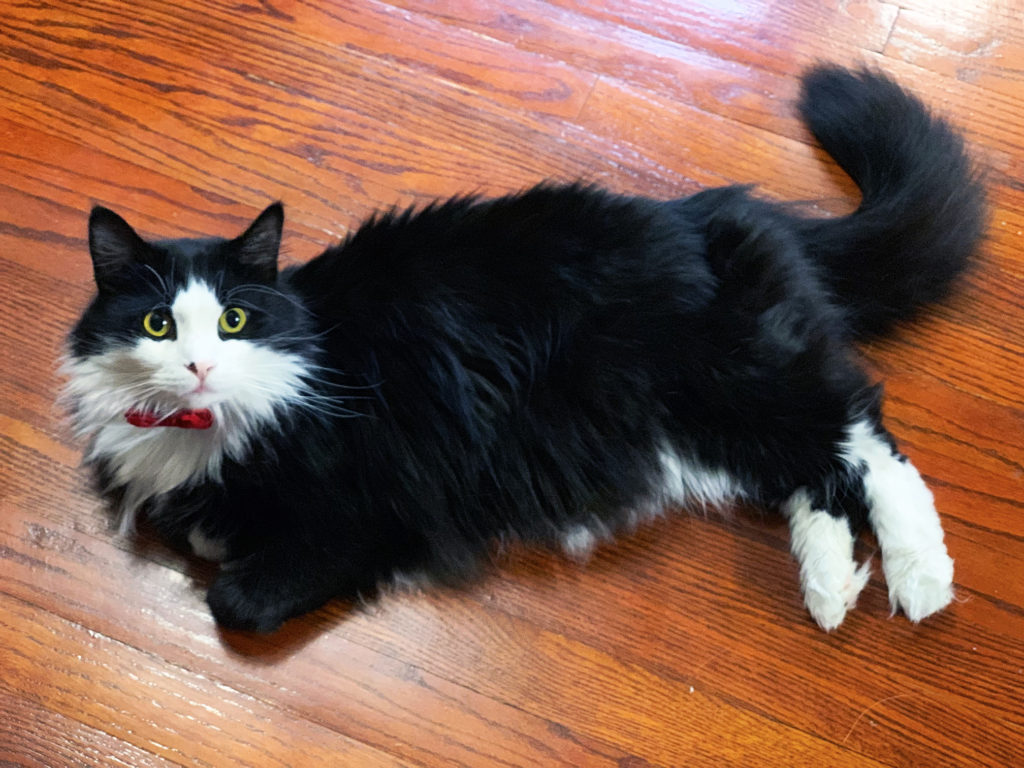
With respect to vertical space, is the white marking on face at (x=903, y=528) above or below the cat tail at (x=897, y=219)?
below

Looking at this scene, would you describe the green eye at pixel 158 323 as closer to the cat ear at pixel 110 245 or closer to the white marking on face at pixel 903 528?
the cat ear at pixel 110 245

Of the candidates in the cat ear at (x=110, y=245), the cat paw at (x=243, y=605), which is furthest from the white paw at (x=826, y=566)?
the cat ear at (x=110, y=245)

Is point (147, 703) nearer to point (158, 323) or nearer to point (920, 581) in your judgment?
point (158, 323)

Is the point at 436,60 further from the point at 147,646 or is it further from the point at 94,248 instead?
the point at 147,646

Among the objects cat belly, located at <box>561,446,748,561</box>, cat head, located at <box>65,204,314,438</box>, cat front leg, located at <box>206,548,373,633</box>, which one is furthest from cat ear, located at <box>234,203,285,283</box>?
cat belly, located at <box>561,446,748,561</box>

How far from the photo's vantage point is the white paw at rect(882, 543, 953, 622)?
1361 mm

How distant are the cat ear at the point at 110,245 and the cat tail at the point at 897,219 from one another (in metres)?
1.07

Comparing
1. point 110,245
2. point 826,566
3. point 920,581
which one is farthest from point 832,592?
point 110,245

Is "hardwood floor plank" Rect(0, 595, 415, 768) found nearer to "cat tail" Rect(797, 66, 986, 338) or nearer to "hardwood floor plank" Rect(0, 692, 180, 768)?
"hardwood floor plank" Rect(0, 692, 180, 768)

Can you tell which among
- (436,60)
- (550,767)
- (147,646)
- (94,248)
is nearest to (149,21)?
(436,60)

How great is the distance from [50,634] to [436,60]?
1.36 meters

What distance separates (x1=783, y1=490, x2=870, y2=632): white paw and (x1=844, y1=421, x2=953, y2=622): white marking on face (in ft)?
Answer: 0.17

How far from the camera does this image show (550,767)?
1.33 meters

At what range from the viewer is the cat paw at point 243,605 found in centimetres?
130
